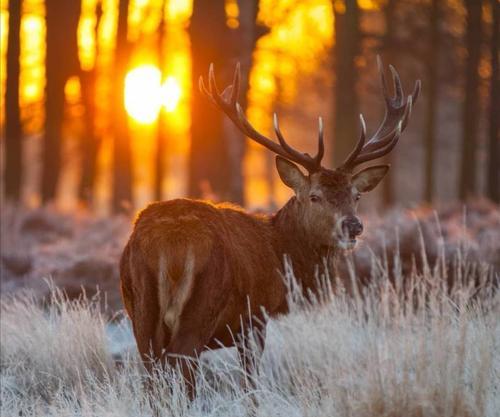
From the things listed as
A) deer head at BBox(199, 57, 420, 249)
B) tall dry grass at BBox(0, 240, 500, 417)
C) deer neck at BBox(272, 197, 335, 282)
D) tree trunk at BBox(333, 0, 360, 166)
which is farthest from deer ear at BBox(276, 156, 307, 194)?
tree trunk at BBox(333, 0, 360, 166)

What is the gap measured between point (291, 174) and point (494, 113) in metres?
13.9

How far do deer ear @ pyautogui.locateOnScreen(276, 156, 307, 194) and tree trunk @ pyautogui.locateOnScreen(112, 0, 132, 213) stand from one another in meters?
13.6

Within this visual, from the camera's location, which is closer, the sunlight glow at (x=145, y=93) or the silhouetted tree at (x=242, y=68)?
the silhouetted tree at (x=242, y=68)

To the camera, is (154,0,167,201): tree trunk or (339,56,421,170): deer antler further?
(154,0,167,201): tree trunk

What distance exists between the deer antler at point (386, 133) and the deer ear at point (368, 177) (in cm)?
10

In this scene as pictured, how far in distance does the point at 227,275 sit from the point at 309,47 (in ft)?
71.9

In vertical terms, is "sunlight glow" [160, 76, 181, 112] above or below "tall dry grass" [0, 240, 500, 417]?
above

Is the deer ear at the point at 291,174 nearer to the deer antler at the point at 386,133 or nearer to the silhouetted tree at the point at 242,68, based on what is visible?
the deer antler at the point at 386,133

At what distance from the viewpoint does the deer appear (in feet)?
18.1

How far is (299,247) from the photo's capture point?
6.98m

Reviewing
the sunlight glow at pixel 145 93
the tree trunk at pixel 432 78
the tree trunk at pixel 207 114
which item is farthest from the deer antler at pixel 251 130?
the sunlight glow at pixel 145 93

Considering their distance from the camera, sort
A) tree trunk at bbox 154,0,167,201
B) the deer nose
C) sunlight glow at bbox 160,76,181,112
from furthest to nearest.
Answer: tree trunk at bbox 154,0,167,201 → sunlight glow at bbox 160,76,181,112 → the deer nose

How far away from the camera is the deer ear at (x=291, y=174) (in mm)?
7016

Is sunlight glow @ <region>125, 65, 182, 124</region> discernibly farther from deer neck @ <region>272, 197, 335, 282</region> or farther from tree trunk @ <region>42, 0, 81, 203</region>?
deer neck @ <region>272, 197, 335, 282</region>
